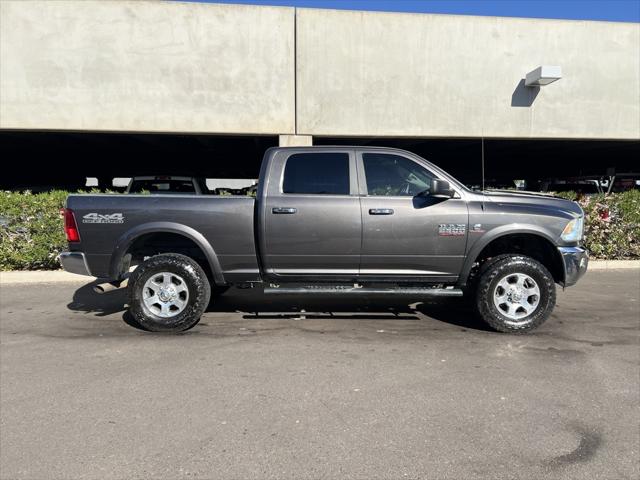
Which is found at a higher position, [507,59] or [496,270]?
[507,59]

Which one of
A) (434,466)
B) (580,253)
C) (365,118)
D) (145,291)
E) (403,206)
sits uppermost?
(365,118)

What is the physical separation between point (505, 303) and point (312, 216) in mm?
2371

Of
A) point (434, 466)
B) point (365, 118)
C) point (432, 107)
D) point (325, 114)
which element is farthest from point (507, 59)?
point (434, 466)

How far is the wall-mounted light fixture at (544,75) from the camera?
985cm

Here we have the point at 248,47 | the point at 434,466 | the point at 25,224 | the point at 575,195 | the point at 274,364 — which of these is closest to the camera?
the point at 434,466

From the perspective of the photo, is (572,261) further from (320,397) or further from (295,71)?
(295,71)

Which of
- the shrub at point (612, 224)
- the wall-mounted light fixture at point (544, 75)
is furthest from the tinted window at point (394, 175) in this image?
the wall-mounted light fixture at point (544, 75)

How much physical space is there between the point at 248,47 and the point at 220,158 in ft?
36.3

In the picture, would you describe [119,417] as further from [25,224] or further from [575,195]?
[575,195]

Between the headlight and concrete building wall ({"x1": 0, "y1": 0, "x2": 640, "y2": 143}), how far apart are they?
19.6 feet

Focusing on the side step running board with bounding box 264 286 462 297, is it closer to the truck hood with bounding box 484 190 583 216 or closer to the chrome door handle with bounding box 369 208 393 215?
the chrome door handle with bounding box 369 208 393 215

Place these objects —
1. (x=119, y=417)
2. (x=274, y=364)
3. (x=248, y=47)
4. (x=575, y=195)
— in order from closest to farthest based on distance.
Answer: (x=119, y=417) < (x=274, y=364) < (x=575, y=195) < (x=248, y=47)

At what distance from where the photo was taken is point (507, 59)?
10438 mm

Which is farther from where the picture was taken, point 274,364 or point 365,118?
point 365,118
